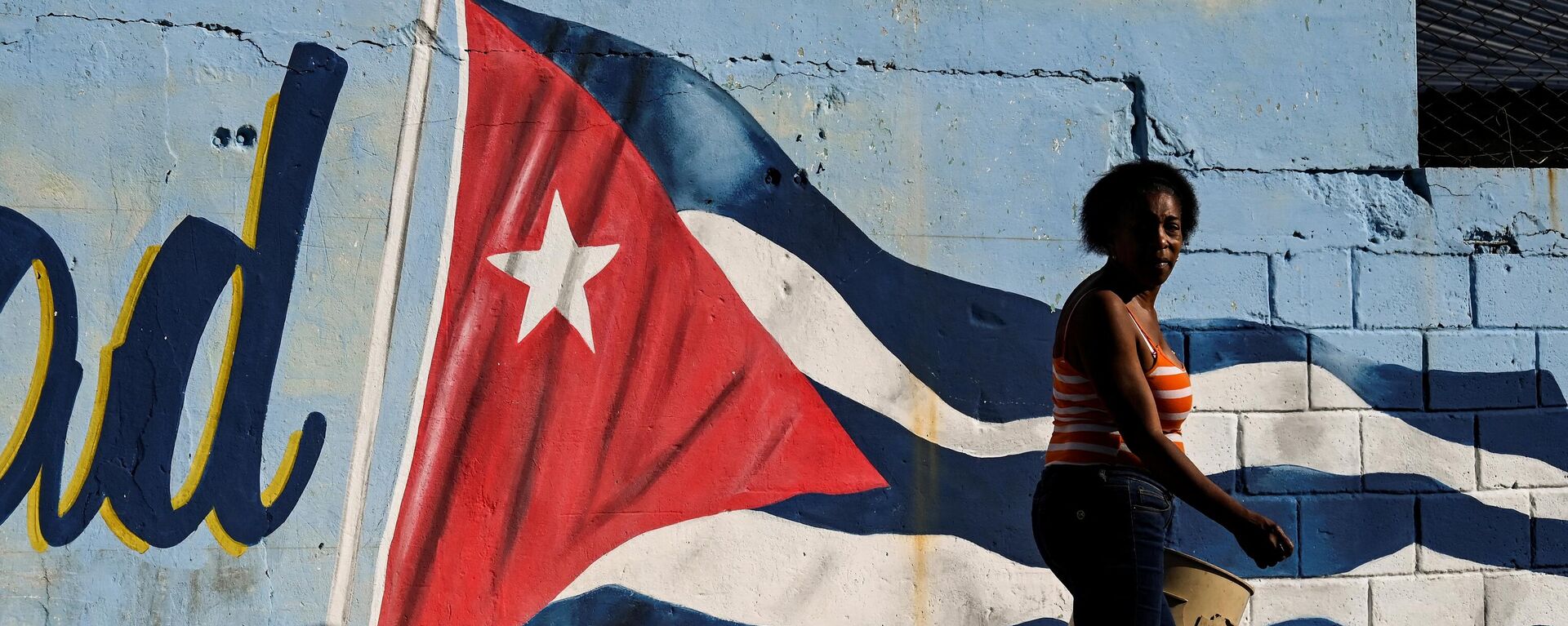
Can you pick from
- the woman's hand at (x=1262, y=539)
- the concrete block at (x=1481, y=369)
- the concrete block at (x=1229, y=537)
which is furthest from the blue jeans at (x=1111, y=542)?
the concrete block at (x=1481, y=369)

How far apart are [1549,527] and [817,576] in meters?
2.34

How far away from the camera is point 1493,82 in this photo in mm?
3803

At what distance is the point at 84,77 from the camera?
10.1 feet

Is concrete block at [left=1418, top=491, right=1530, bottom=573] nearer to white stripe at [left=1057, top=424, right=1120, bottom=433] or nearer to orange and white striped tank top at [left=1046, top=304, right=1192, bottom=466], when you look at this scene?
orange and white striped tank top at [left=1046, top=304, right=1192, bottom=466]

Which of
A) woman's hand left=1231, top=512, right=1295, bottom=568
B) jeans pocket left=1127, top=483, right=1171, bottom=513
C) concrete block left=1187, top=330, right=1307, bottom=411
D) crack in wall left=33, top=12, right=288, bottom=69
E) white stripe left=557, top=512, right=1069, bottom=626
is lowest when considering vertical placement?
white stripe left=557, top=512, right=1069, bottom=626

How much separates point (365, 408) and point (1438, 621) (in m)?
3.27

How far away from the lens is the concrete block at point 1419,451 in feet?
11.2

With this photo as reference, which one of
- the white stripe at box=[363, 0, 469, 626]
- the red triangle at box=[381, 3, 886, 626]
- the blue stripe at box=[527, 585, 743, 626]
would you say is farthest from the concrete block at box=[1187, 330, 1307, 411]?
the white stripe at box=[363, 0, 469, 626]

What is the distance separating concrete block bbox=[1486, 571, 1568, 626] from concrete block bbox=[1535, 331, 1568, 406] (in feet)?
1.82

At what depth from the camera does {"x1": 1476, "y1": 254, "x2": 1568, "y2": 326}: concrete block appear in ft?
11.5

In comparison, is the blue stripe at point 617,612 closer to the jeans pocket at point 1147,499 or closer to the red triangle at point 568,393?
the red triangle at point 568,393

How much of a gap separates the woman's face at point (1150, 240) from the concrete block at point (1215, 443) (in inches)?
40.8

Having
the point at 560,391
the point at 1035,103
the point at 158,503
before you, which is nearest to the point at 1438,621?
the point at 1035,103

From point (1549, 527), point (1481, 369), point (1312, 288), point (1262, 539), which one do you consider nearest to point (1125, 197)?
point (1262, 539)
